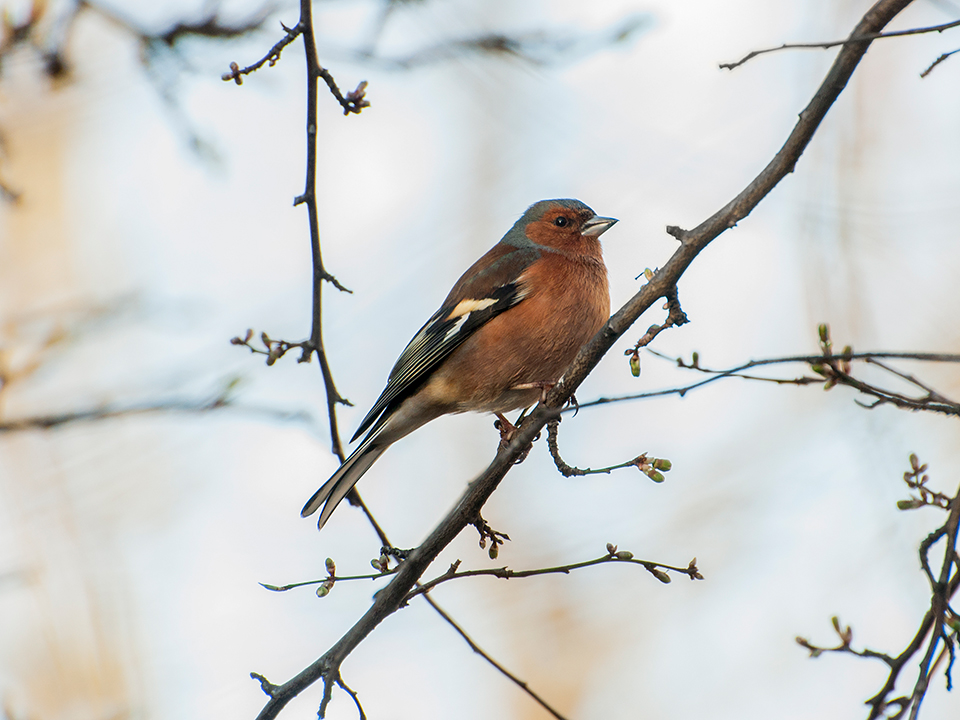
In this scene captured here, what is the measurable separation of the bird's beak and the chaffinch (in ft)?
0.10

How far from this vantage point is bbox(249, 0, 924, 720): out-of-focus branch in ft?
9.34

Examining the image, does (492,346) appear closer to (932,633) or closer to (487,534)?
(487,534)

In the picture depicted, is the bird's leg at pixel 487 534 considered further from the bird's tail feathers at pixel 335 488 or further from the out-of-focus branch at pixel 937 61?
the out-of-focus branch at pixel 937 61

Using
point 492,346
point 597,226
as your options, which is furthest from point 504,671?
point 597,226

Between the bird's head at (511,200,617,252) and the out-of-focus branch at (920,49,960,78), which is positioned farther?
the bird's head at (511,200,617,252)

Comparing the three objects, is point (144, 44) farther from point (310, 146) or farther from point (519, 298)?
point (519, 298)

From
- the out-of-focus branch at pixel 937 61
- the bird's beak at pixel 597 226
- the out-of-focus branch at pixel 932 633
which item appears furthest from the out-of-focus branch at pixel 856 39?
the bird's beak at pixel 597 226

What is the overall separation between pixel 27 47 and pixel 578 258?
3.67m

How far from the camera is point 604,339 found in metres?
3.22

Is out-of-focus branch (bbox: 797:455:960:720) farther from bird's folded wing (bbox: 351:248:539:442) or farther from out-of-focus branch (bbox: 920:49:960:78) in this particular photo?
bird's folded wing (bbox: 351:248:539:442)

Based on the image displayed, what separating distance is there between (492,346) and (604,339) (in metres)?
2.21

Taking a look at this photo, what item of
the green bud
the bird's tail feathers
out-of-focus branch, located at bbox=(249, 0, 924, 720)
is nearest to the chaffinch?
the bird's tail feathers

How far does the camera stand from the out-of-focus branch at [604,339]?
285 cm

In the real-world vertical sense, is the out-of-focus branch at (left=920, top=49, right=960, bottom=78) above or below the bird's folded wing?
above
